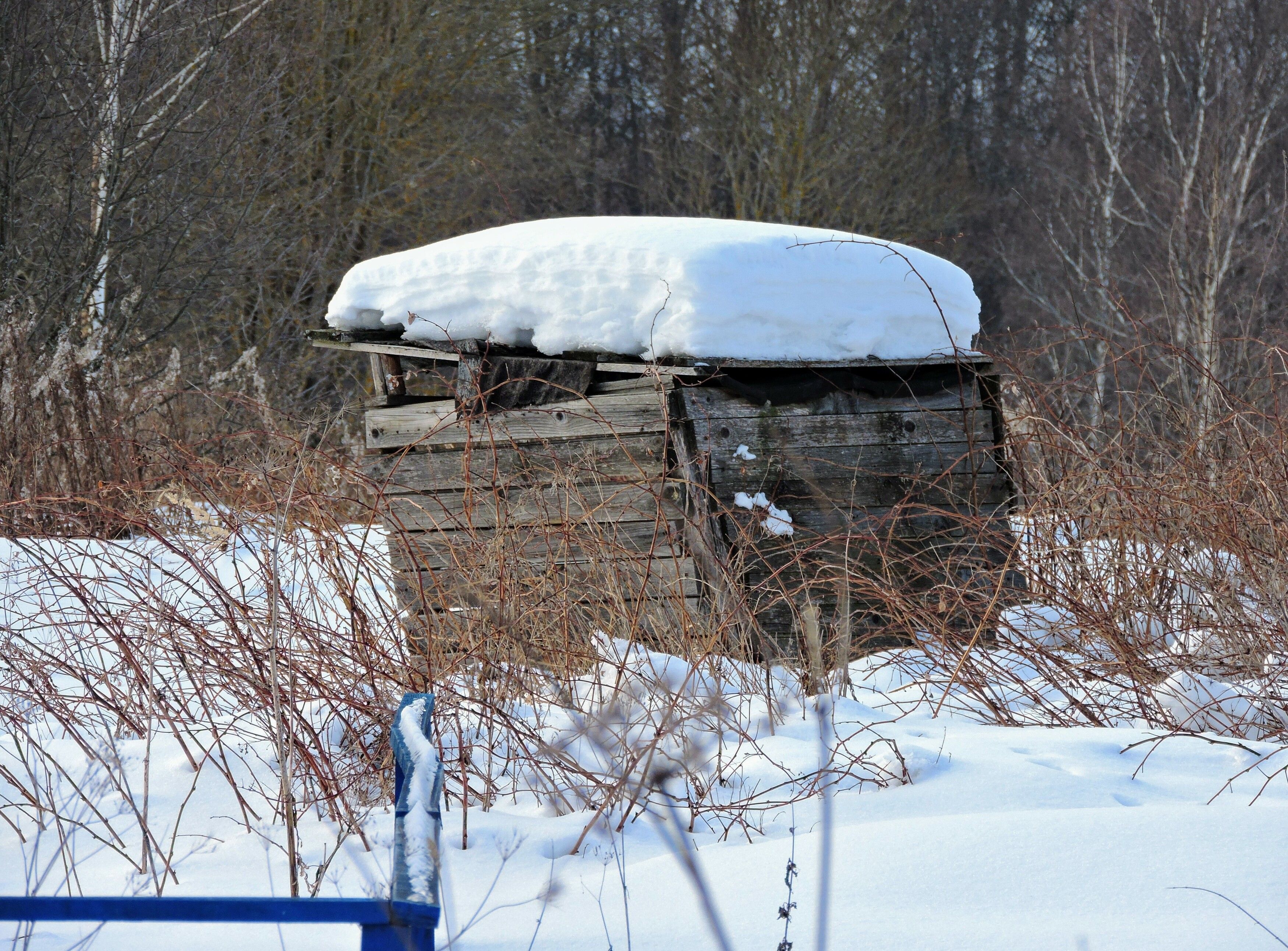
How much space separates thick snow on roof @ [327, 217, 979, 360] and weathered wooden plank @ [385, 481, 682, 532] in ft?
1.66

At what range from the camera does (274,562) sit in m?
1.78

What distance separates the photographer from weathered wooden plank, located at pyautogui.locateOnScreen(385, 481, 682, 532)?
138 inches

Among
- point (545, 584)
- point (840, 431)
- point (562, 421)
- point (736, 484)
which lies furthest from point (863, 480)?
point (545, 584)

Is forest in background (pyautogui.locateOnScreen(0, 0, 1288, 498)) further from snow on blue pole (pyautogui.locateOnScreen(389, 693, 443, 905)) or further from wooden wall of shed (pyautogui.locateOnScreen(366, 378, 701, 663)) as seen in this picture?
snow on blue pole (pyautogui.locateOnScreen(389, 693, 443, 905))

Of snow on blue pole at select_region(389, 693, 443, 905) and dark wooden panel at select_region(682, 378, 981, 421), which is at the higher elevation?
snow on blue pole at select_region(389, 693, 443, 905)

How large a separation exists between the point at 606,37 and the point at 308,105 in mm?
8414

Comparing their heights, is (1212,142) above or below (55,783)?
above

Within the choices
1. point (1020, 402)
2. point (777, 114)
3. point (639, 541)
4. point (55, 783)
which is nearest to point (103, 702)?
point (55, 783)

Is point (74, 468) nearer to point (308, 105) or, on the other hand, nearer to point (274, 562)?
point (274, 562)

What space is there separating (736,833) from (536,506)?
58.5 inches

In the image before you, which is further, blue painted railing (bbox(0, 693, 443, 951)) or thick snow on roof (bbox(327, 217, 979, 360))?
thick snow on roof (bbox(327, 217, 979, 360))

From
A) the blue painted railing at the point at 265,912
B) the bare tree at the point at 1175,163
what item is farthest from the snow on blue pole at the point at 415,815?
the bare tree at the point at 1175,163

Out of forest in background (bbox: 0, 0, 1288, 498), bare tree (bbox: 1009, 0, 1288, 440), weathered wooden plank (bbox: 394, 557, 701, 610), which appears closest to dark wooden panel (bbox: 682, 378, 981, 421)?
forest in background (bbox: 0, 0, 1288, 498)

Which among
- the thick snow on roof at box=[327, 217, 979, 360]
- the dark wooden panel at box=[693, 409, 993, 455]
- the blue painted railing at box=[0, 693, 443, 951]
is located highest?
the thick snow on roof at box=[327, 217, 979, 360]
